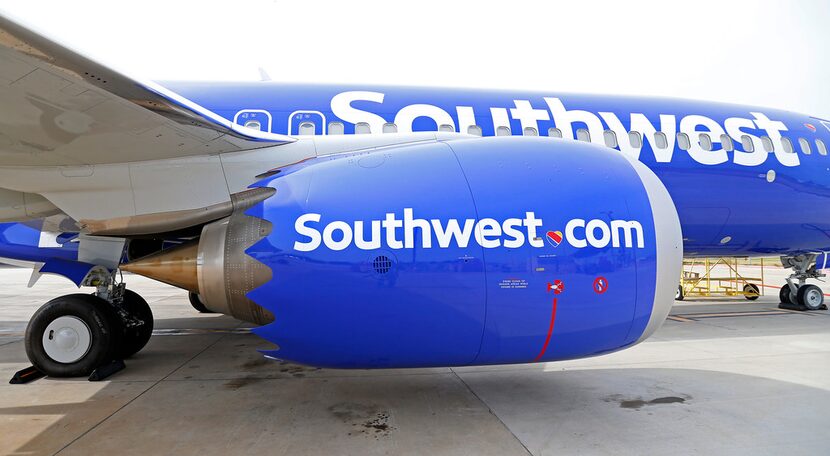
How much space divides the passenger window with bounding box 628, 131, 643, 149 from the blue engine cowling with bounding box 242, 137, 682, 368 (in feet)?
12.4

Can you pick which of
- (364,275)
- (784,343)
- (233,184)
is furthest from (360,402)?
(784,343)

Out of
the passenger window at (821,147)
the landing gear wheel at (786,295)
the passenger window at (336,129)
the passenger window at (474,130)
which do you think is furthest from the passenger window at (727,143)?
the passenger window at (336,129)

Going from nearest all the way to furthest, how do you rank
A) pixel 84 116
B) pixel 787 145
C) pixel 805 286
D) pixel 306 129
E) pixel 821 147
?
pixel 84 116
pixel 306 129
pixel 787 145
pixel 821 147
pixel 805 286

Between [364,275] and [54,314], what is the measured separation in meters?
3.77

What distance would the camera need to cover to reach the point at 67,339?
4855 mm

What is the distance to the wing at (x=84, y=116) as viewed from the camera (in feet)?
9.24

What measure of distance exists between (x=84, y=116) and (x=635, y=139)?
6.62 meters

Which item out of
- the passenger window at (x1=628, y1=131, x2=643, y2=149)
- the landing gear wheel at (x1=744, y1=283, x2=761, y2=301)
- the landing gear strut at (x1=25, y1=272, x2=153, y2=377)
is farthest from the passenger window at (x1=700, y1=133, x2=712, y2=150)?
the landing gear strut at (x1=25, y1=272, x2=153, y2=377)

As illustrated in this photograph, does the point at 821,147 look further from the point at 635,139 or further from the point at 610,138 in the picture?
the point at 610,138

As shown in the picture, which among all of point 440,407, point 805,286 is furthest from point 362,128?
point 805,286

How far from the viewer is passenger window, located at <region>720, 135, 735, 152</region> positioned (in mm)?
7266

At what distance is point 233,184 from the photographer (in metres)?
4.27

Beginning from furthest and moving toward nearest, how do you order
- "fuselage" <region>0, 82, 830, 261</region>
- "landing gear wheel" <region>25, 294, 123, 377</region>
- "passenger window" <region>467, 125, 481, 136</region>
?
"passenger window" <region>467, 125, 481, 136</region> → "fuselage" <region>0, 82, 830, 261</region> → "landing gear wheel" <region>25, 294, 123, 377</region>

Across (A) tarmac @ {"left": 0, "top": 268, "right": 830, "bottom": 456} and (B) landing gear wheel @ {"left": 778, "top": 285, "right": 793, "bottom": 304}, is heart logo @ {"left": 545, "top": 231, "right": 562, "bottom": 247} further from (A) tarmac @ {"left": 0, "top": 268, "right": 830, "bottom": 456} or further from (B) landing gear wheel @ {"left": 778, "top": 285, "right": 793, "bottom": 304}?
(B) landing gear wheel @ {"left": 778, "top": 285, "right": 793, "bottom": 304}
